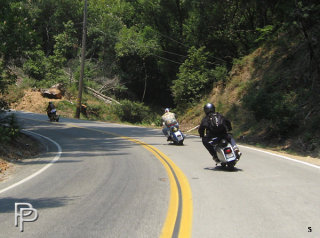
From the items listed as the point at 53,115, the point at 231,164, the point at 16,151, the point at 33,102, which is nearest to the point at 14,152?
the point at 16,151

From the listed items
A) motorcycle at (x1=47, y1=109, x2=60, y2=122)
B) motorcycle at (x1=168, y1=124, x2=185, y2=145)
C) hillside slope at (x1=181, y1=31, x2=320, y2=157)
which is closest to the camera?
motorcycle at (x1=168, y1=124, x2=185, y2=145)

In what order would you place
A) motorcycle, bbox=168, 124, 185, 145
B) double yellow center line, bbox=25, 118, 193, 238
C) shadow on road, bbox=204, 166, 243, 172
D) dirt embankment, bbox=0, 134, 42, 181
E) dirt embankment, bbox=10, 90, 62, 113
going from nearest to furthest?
double yellow center line, bbox=25, 118, 193, 238
shadow on road, bbox=204, 166, 243, 172
dirt embankment, bbox=0, 134, 42, 181
motorcycle, bbox=168, 124, 185, 145
dirt embankment, bbox=10, 90, 62, 113

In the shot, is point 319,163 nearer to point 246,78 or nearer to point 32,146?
point 32,146

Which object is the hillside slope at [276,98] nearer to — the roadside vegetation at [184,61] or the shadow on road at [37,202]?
the roadside vegetation at [184,61]

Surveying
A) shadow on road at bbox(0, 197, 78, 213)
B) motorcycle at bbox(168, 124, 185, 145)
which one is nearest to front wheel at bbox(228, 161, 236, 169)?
shadow on road at bbox(0, 197, 78, 213)

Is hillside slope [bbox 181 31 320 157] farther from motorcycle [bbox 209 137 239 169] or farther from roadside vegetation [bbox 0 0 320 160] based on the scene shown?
motorcycle [bbox 209 137 239 169]

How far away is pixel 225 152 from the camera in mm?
9992

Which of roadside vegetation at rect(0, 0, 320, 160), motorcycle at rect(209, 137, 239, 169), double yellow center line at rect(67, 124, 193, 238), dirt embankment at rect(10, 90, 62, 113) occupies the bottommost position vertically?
dirt embankment at rect(10, 90, 62, 113)

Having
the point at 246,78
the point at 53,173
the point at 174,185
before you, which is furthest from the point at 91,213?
the point at 246,78

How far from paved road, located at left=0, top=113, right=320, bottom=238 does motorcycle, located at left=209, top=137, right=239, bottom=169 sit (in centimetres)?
28

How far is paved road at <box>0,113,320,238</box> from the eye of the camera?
17.9ft

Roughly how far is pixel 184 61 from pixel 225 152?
36.3 meters

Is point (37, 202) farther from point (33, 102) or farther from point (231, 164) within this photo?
point (33, 102)

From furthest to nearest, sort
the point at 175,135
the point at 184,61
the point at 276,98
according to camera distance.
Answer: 1. the point at 184,61
2. the point at 276,98
3. the point at 175,135
